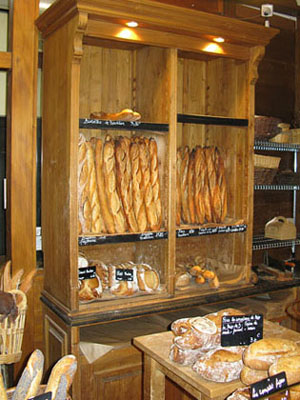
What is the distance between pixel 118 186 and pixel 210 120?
665mm

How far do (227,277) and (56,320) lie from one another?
1.06m

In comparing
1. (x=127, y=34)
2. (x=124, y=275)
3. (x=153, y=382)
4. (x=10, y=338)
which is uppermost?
(x=127, y=34)

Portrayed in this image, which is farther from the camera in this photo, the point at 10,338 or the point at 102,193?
the point at 102,193

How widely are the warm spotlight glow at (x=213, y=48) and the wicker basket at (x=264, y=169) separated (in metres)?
0.70

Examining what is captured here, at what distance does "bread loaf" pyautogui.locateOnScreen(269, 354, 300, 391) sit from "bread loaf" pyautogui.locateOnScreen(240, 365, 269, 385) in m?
0.05

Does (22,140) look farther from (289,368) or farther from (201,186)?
(289,368)

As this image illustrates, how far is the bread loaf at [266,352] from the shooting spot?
132 cm

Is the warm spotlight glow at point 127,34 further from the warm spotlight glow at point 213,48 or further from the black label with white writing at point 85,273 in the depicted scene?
the black label with white writing at point 85,273

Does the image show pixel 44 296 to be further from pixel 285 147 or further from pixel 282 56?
pixel 282 56

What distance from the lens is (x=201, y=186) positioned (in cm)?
263

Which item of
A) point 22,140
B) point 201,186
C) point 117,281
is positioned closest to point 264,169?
point 201,186

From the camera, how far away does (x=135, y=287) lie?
2375mm

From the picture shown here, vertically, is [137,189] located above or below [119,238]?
above

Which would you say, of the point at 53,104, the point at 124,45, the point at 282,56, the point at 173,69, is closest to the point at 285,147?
the point at 282,56
